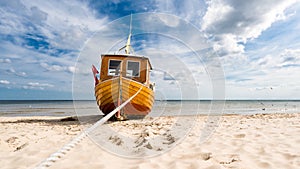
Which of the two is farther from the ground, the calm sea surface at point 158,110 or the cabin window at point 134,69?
the cabin window at point 134,69

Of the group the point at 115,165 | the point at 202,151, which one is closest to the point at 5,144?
the point at 115,165

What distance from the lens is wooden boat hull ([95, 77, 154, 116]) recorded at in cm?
Result: 802

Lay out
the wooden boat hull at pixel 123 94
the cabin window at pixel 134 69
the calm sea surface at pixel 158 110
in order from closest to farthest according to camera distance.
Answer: the wooden boat hull at pixel 123 94
the cabin window at pixel 134 69
the calm sea surface at pixel 158 110

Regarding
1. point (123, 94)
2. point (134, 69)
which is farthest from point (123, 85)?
point (134, 69)

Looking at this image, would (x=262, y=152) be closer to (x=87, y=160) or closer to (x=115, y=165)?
(x=115, y=165)

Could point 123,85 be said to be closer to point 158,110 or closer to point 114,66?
point 114,66

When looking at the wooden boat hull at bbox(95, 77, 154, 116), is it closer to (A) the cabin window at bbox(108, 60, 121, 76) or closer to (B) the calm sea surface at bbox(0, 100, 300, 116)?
(A) the cabin window at bbox(108, 60, 121, 76)

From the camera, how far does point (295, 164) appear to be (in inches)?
96.4

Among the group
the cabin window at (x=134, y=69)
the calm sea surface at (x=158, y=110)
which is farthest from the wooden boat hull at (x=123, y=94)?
the calm sea surface at (x=158, y=110)

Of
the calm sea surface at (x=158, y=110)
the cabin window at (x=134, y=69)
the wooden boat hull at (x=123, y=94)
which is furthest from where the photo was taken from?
the calm sea surface at (x=158, y=110)

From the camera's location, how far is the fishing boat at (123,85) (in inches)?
317

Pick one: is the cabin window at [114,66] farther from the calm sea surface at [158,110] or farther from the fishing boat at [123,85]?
the calm sea surface at [158,110]

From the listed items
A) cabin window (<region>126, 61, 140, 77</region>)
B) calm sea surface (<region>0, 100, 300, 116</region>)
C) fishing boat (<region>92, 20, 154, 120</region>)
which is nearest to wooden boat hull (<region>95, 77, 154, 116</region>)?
fishing boat (<region>92, 20, 154, 120</region>)

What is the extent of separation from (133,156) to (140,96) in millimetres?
5801
